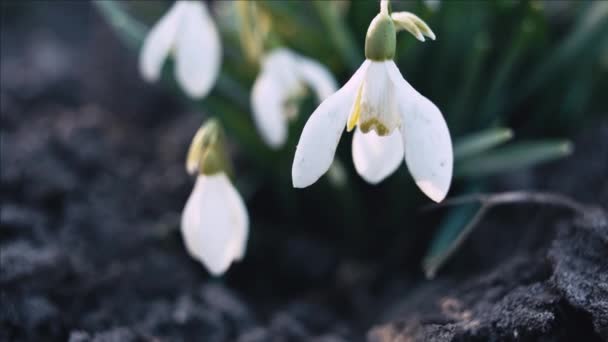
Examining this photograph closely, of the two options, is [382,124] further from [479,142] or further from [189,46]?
[189,46]

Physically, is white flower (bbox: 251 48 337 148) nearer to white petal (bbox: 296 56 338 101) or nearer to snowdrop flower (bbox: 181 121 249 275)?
white petal (bbox: 296 56 338 101)

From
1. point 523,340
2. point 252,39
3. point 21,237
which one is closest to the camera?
point 523,340

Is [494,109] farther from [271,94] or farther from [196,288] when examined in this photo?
[196,288]

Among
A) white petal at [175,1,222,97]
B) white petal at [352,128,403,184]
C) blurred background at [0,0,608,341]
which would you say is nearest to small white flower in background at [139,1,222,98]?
white petal at [175,1,222,97]

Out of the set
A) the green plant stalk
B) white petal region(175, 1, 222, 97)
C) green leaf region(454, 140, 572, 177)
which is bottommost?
green leaf region(454, 140, 572, 177)

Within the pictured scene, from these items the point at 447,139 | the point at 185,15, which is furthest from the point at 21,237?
the point at 447,139

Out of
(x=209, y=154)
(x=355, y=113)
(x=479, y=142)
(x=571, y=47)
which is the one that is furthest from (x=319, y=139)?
(x=571, y=47)

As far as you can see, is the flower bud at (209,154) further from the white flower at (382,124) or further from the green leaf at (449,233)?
the green leaf at (449,233)
